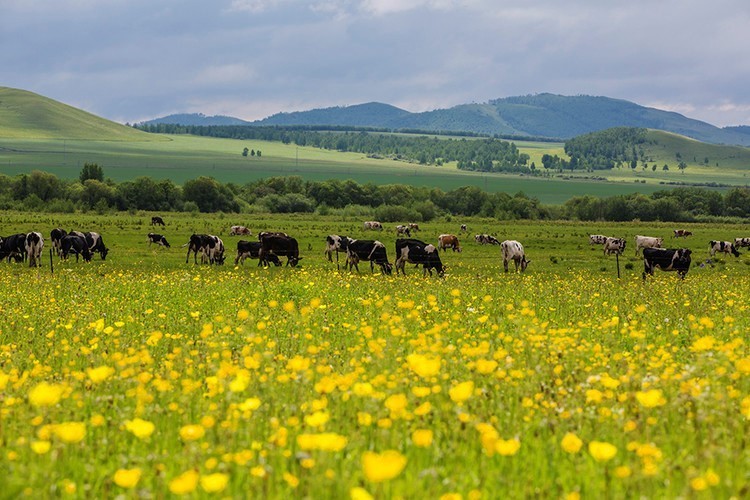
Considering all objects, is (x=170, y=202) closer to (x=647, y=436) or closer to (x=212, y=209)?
(x=212, y=209)

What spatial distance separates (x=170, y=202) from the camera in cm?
12556

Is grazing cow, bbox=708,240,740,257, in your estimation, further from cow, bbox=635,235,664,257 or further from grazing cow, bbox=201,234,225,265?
grazing cow, bbox=201,234,225,265

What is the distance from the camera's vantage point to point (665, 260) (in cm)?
3700

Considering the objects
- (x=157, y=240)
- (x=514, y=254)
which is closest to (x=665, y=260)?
(x=514, y=254)

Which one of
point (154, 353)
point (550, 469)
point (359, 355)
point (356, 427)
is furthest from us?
point (154, 353)

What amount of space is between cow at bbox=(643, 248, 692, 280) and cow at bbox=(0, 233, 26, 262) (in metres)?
31.2

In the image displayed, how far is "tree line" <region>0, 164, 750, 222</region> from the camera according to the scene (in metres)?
122

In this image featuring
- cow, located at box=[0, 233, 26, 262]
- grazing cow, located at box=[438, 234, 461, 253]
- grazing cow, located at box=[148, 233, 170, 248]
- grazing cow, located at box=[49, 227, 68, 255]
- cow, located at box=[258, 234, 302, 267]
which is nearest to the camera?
cow, located at box=[0, 233, 26, 262]

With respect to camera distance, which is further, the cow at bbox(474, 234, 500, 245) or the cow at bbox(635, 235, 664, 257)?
the cow at bbox(474, 234, 500, 245)

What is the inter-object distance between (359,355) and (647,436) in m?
4.61

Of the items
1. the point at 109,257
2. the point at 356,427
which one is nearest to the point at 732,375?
the point at 356,427

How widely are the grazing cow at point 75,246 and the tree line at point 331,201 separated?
69.4 m

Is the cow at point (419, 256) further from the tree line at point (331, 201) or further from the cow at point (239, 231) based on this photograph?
the tree line at point (331, 201)

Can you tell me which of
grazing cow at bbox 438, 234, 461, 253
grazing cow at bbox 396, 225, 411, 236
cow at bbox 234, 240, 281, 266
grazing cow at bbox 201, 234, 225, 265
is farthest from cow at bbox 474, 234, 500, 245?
grazing cow at bbox 201, 234, 225, 265
